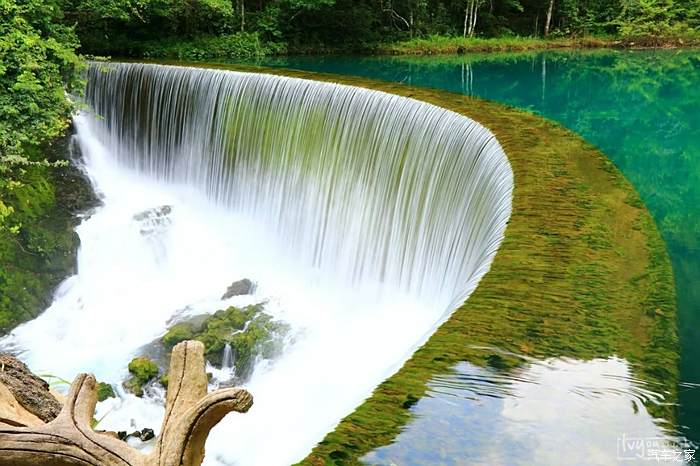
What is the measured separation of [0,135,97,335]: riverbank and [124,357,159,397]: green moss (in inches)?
70.4

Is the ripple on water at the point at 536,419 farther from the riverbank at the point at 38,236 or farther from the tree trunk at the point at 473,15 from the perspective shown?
the tree trunk at the point at 473,15

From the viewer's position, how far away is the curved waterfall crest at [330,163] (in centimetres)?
688

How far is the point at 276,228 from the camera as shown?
420 inches

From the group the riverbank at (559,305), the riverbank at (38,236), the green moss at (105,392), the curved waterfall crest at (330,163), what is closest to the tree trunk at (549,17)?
the curved waterfall crest at (330,163)

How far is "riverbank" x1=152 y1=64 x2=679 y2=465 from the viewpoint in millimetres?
2742

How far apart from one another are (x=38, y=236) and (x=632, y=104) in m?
11.4

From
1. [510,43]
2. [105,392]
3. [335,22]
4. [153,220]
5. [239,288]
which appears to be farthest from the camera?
[510,43]

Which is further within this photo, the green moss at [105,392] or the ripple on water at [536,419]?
the green moss at [105,392]

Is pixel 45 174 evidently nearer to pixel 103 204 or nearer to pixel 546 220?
pixel 103 204

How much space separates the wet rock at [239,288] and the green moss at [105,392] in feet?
7.96

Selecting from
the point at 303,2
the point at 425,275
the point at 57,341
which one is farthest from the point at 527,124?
the point at 303,2

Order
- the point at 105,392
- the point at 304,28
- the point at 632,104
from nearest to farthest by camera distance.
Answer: the point at 105,392 < the point at 632,104 < the point at 304,28

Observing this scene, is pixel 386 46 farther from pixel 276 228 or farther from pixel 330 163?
pixel 330 163

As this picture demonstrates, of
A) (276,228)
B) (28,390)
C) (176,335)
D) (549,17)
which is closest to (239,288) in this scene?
(276,228)
